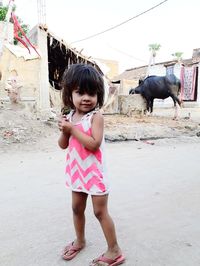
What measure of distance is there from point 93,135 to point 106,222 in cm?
55

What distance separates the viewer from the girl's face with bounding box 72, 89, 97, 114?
1846 mm

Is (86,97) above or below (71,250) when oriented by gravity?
above

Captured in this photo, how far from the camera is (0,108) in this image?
729 centimetres

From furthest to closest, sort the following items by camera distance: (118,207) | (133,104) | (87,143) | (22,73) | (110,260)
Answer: (133,104) < (22,73) < (118,207) < (110,260) < (87,143)

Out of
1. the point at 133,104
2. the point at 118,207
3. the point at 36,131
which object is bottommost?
the point at 118,207

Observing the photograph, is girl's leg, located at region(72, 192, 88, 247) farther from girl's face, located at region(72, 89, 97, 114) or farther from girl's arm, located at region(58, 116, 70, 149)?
girl's face, located at region(72, 89, 97, 114)

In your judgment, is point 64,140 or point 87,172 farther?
point 64,140

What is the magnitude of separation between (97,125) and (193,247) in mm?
1097

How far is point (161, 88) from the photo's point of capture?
42.5 ft

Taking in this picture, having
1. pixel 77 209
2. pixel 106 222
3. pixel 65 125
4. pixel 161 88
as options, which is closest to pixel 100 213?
pixel 106 222

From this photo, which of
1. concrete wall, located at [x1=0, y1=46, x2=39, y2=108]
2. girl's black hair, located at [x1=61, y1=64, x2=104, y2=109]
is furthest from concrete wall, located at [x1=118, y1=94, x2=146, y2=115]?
girl's black hair, located at [x1=61, y1=64, x2=104, y2=109]

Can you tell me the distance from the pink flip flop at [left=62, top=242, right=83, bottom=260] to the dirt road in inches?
1.4

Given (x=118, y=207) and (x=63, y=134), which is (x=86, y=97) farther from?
(x=118, y=207)

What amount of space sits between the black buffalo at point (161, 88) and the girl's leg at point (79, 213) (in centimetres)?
1115
